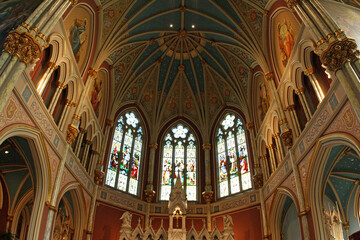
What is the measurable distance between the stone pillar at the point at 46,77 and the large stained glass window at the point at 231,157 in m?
11.5

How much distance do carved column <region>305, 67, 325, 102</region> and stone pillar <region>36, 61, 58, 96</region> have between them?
31.6 ft

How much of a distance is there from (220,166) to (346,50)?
11.6 m

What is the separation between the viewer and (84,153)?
15359 mm

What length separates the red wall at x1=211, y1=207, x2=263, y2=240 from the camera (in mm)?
15240

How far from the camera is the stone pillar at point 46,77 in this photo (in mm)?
10930

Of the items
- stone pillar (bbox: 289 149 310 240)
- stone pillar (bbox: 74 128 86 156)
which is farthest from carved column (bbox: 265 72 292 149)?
stone pillar (bbox: 74 128 86 156)

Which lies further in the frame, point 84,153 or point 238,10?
point 238,10

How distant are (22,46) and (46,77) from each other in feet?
7.79

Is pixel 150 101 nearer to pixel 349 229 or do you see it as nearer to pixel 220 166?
pixel 220 166

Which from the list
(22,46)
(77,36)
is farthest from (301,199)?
(77,36)

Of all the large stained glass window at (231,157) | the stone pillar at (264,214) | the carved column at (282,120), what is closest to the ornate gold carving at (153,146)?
the large stained glass window at (231,157)

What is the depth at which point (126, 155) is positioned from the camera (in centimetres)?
1891

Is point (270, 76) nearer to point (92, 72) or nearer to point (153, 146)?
point (92, 72)

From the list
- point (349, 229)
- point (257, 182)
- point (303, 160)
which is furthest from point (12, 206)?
point (349, 229)
